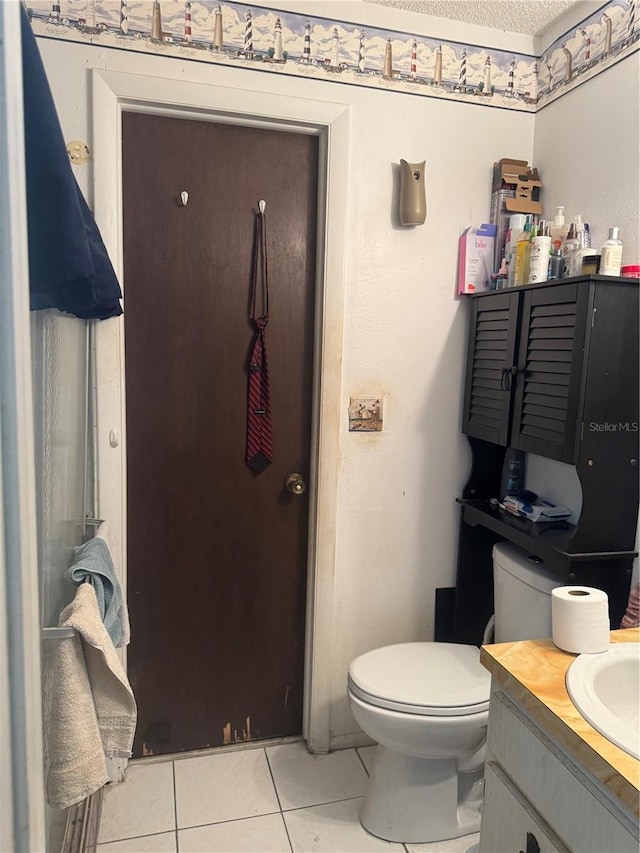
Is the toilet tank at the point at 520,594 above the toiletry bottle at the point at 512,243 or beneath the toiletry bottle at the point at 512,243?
beneath

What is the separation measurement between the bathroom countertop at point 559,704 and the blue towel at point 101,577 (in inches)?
31.2

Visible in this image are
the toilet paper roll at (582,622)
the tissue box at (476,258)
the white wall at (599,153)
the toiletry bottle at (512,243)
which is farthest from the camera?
the tissue box at (476,258)

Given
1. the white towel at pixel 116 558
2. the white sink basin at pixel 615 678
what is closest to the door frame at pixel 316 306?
the white towel at pixel 116 558

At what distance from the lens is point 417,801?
5.40 ft

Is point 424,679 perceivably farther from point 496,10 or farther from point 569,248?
point 496,10

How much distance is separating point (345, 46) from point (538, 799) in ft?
6.23

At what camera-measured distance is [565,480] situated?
1742 mm

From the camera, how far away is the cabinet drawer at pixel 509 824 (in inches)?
38.7

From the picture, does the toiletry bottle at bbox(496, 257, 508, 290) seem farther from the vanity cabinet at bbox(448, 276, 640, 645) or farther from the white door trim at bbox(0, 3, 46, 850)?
the white door trim at bbox(0, 3, 46, 850)

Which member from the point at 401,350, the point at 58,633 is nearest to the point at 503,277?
the point at 401,350

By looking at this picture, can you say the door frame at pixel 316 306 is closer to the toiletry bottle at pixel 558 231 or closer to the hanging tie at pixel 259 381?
the hanging tie at pixel 259 381

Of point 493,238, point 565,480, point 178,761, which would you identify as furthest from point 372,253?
point 178,761

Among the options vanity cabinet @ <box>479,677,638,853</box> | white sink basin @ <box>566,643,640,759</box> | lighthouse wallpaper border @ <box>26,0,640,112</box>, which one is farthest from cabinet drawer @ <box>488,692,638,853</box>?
lighthouse wallpaper border @ <box>26,0,640,112</box>

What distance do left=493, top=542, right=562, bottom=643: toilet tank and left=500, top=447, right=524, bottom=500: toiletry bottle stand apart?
20cm
